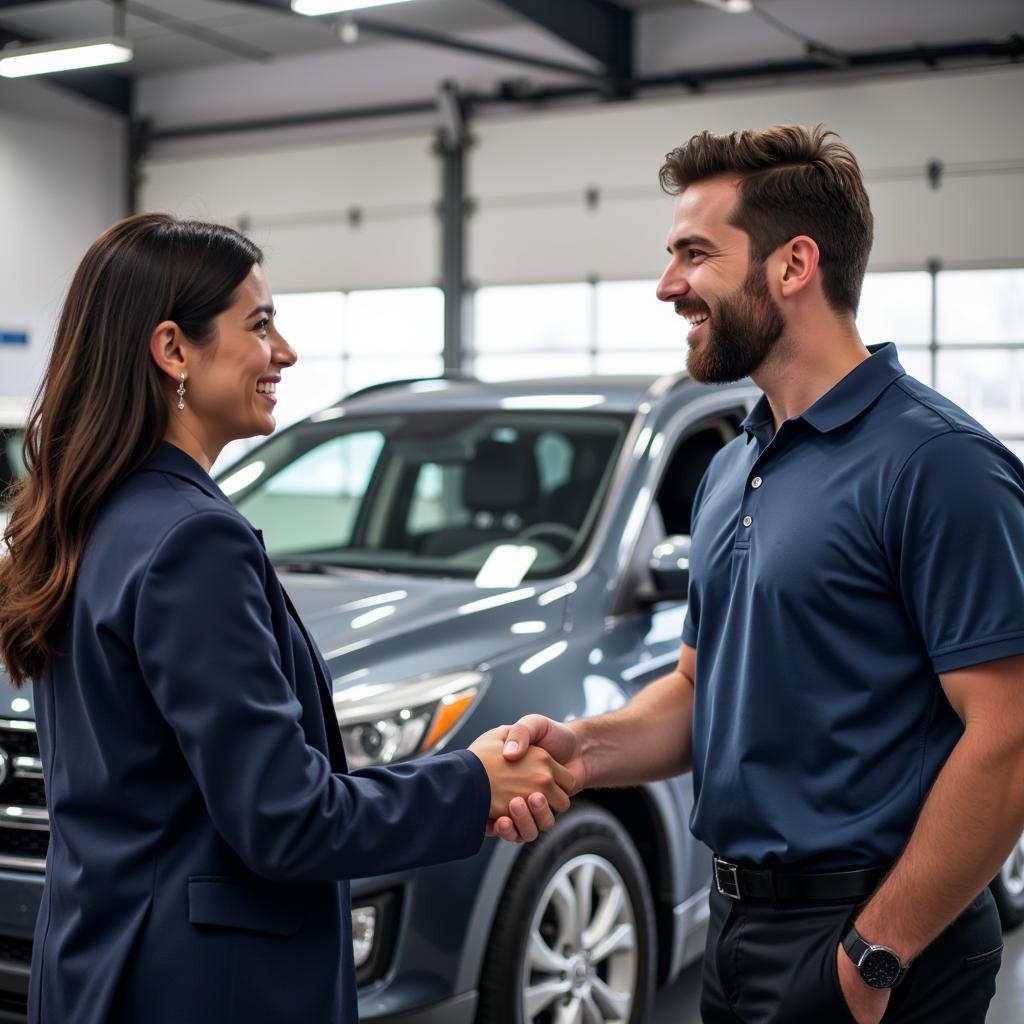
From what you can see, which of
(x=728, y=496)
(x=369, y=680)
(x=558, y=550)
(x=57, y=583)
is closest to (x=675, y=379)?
(x=558, y=550)

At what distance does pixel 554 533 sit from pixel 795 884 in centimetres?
200

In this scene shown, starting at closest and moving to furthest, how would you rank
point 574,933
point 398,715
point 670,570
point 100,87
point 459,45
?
point 398,715, point 574,933, point 670,570, point 459,45, point 100,87

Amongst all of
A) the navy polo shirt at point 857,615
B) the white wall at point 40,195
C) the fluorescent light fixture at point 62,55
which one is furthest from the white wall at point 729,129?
the navy polo shirt at point 857,615

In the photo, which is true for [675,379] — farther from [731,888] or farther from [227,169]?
[227,169]

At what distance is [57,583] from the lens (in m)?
1.56

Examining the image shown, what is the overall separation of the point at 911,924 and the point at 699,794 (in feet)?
1.27

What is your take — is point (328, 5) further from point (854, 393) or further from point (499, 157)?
point (854, 393)

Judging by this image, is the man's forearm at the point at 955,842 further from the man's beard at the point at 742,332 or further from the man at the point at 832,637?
the man's beard at the point at 742,332

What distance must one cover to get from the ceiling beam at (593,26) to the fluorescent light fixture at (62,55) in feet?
11.9

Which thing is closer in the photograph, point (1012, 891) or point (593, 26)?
point (1012, 891)

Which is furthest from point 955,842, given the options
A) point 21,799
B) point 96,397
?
point 21,799

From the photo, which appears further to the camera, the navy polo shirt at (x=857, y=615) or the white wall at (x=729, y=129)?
the white wall at (x=729, y=129)

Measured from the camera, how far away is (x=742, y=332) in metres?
1.94

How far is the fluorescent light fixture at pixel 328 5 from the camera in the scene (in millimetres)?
10234
